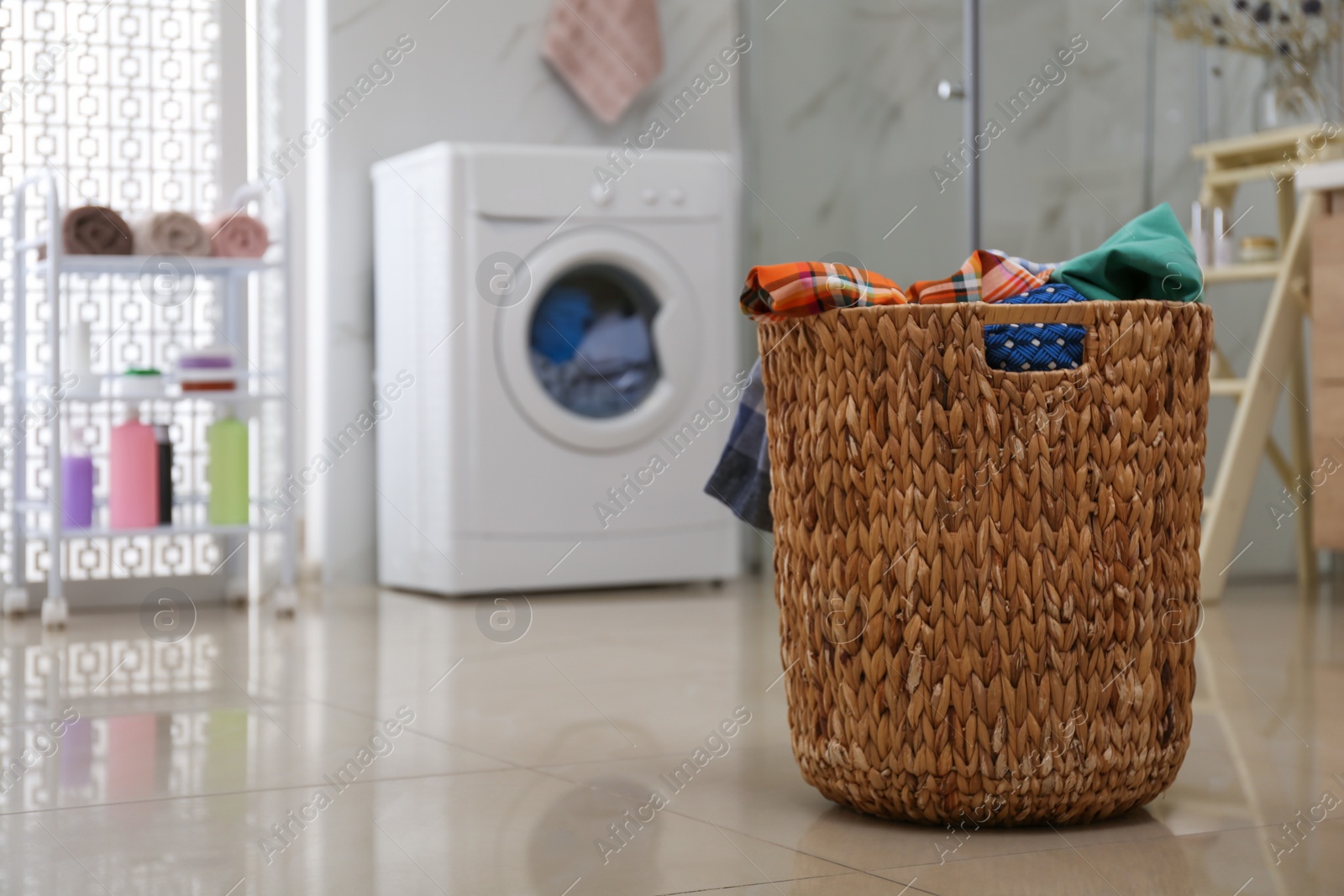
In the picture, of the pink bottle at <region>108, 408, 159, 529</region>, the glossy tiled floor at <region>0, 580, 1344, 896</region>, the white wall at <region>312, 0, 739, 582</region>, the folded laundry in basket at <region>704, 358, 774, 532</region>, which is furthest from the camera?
the white wall at <region>312, 0, 739, 582</region>

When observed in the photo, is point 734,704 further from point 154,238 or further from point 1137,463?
point 154,238

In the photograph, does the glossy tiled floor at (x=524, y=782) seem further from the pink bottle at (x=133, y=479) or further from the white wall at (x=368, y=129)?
the white wall at (x=368, y=129)

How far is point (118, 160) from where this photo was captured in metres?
2.83

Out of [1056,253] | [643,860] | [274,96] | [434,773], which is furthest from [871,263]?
[643,860]

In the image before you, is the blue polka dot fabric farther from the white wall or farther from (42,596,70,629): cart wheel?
the white wall

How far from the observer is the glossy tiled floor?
3.37 ft

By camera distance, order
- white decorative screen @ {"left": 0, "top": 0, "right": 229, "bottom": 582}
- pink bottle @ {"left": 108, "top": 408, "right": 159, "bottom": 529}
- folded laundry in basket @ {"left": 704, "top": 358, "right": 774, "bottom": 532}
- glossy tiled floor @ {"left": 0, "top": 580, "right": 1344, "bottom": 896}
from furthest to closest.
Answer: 1. white decorative screen @ {"left": 0, "top": 0, "right": 229, "bottom": 582}
2. pink bottle @ {"left": 108, "top": 408, "right": 159, "bottom": 529}
3. folded laundry in basket @ {"left": 704, "top": 358, "right": 774, "bottom": 532}
4. glossy tiled floor @ {"left": 0, "top": 580, "right": 1344, "bottom": 896}

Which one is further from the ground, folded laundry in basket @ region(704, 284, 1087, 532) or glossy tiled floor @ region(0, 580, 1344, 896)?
folded laundry in basket @ region(704, 284, 1087, 532)

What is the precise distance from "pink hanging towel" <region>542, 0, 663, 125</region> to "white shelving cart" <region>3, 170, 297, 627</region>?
0.79 m

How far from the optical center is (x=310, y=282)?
3262mm

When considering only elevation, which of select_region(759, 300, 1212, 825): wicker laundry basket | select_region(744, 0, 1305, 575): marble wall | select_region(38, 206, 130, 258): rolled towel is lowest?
select_region(759, 300, 1212, 825): wicker laundry basket

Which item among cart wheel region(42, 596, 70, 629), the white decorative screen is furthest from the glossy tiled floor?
the white decorative screen

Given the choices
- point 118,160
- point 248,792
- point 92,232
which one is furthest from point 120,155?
point 248,792

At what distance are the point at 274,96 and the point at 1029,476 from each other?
240 centimetres
